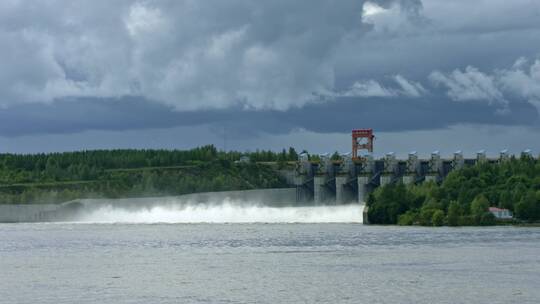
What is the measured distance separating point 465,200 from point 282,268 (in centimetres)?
7894

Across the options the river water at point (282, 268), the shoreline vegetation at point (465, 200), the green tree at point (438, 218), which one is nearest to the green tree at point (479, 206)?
the shoreline vegetation at point (465, 200)

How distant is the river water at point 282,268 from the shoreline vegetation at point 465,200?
601 inches

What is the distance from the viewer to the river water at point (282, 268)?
76.9m

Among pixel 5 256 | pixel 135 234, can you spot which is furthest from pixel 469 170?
pixel 5 256

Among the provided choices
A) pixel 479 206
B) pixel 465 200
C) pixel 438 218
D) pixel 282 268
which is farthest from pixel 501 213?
pixel 282 268

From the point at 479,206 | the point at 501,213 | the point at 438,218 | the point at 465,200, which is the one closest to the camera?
the point at 479,206

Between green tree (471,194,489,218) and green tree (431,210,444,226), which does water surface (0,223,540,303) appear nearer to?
green tree (471,194,489,218)

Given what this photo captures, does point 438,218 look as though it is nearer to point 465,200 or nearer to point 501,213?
point 465,200

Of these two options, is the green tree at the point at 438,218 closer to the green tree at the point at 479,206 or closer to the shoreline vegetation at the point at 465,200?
the shoreline vegetation at the point at 465,200

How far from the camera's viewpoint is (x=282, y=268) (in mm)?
96812

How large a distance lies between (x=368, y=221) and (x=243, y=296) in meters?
105

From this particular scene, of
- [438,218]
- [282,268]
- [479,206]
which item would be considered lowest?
[282,268]

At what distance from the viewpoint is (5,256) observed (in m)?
116

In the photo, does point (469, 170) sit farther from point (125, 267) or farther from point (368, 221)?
point (125, 267)
